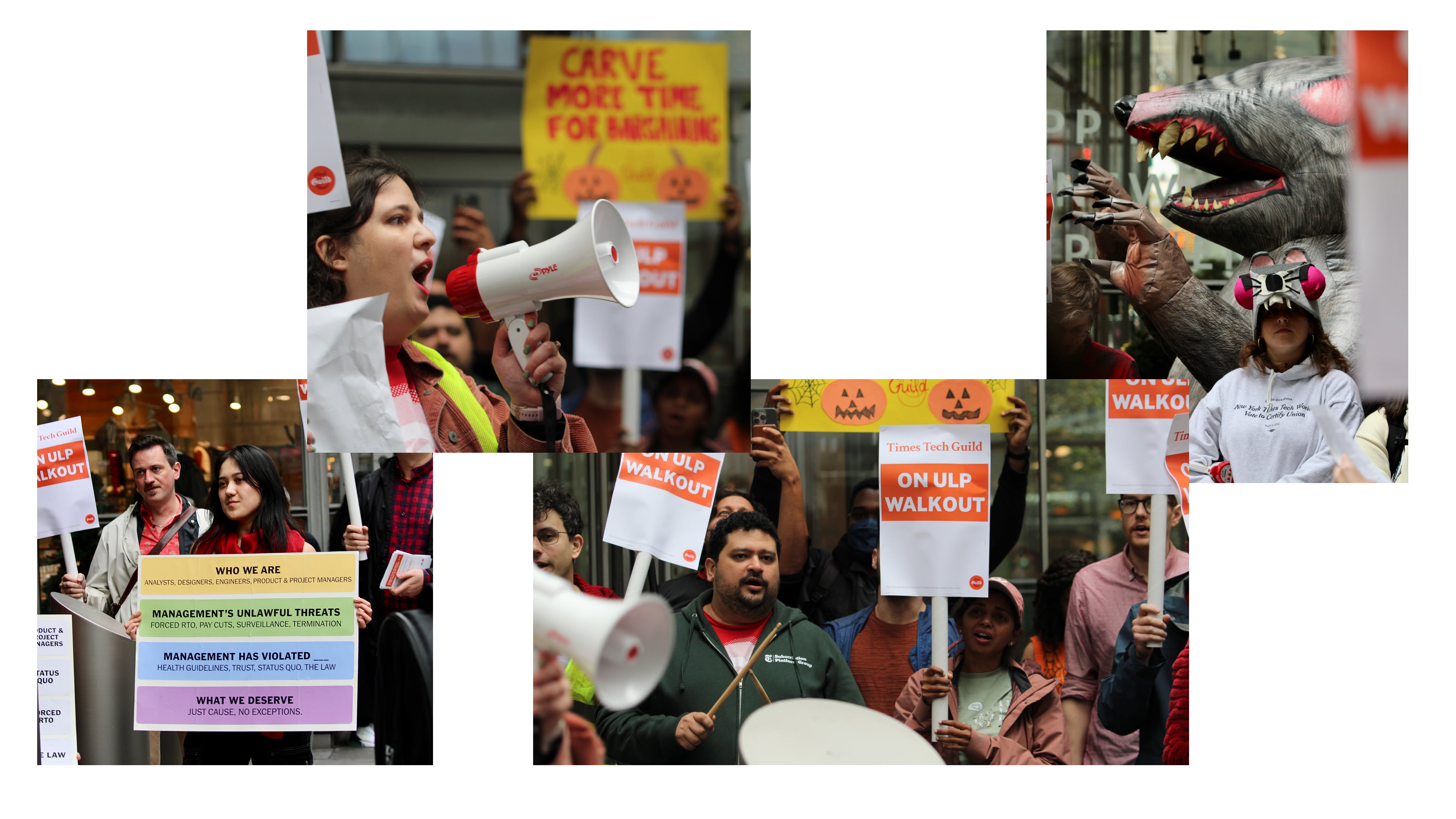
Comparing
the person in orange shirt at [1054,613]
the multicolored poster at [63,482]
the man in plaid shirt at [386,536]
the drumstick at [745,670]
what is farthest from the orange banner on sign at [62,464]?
the person in orange shirt at [1054,613]

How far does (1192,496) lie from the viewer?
12.3 feet

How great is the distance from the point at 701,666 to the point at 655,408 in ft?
2.69

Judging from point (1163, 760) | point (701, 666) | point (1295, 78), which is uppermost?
point (1295, 78)

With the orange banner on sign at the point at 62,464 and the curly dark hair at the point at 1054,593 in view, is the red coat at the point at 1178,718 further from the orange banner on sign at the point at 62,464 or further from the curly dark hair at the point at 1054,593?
the orange banner on sign at the point at 62,464

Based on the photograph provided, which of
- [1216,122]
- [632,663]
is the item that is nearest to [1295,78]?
[1216,122]

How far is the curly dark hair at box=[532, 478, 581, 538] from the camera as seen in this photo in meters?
3.71

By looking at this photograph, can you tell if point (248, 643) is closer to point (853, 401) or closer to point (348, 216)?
point (348, 216)

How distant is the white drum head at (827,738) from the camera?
3730 millimetres

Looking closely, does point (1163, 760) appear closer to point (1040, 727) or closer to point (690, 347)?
point (1040, 727)

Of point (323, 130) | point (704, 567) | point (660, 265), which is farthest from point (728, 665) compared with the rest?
point (323, 130)

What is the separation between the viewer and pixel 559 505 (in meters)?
3.72

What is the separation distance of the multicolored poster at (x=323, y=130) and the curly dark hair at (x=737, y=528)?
60.3 inches

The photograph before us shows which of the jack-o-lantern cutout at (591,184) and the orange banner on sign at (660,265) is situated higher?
the jack-o-lantern cutout at (591,184)

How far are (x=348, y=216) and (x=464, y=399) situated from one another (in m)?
0.66
